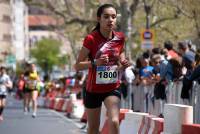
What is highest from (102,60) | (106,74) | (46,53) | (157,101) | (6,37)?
(6,37)

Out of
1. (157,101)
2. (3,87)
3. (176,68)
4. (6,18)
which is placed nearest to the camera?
(176,68)

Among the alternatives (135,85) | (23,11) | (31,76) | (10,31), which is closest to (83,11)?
(31,76)

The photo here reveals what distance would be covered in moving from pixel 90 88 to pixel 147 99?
11.7 meters

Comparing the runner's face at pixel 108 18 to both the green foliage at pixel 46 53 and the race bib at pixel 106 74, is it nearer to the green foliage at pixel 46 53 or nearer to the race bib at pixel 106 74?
the race bib at pixel 106 74

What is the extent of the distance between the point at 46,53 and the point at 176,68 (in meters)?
116

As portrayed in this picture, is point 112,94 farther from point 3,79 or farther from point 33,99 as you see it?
point 33,99

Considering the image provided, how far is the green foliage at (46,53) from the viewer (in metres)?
131

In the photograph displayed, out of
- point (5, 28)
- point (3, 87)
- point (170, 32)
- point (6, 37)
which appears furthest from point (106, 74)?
point (5, 28)

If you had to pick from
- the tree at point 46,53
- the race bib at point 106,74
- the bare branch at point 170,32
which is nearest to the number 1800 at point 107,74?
the race bib at point 106,74

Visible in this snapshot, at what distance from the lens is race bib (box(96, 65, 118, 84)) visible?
1107 cm

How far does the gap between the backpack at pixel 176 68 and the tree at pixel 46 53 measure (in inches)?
4384

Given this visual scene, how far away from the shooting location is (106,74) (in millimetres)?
11055

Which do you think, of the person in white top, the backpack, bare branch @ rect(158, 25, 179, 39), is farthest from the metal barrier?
bare branch @ rect(158, 25, 179, 39)

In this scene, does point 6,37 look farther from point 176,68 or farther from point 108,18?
point 108,18
